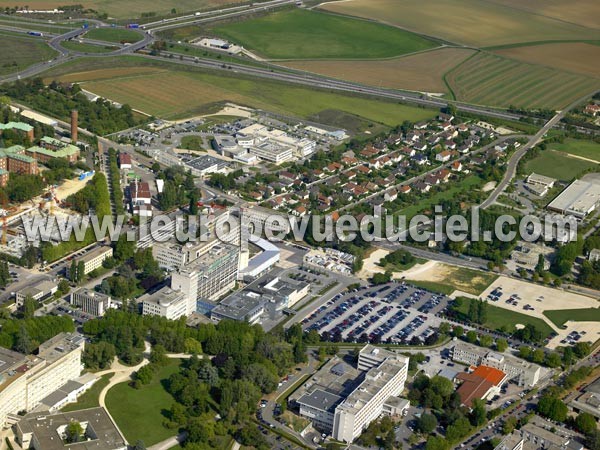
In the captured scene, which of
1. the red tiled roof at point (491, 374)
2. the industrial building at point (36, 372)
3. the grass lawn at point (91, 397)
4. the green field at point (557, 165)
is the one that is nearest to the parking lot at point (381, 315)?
the red tiled roof at point (491, 374)

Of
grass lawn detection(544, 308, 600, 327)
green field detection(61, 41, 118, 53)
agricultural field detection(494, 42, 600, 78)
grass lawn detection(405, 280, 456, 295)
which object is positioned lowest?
grass lawn detection(544, 308, 600, 327)

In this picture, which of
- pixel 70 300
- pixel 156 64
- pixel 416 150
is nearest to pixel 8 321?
pixel 70 300

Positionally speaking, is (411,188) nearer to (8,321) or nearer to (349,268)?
(349,268)

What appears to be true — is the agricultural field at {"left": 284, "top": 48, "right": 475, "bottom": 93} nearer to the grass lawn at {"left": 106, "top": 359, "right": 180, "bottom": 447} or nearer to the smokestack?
the smokestack

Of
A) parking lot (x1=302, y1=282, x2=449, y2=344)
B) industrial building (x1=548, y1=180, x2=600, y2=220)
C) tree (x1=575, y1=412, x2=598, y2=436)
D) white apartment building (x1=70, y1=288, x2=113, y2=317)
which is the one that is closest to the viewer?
tree (x1=575, y1=412, x2=598, y2=436)

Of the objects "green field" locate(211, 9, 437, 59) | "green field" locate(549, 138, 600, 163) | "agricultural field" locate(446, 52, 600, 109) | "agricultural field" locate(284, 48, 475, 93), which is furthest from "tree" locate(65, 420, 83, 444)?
"green field" locate(211, 9, 437, 59)

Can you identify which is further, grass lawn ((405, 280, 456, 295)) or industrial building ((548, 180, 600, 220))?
industrial building ((548, 180, 600, 220))

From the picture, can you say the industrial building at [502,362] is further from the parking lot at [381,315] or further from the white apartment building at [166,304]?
the white apartment building at [166,304]

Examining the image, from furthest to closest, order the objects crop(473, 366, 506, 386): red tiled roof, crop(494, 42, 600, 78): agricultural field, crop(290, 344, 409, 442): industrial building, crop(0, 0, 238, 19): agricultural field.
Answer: crop(0, 0, 238, 19): agricultural field < crop(494, 42, 600, 78): agricultural field < crop(473, 366, 506, 386): red tiled roof < crop(290, 344, 409, 442): industrial building

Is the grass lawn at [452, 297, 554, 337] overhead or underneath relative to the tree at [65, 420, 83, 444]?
underneath
